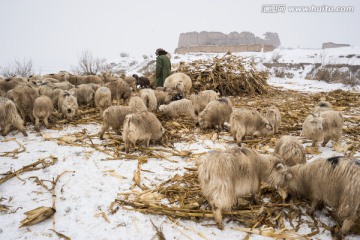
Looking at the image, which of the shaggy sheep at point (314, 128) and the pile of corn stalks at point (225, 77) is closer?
the shaggy sheep at point (314, 128)

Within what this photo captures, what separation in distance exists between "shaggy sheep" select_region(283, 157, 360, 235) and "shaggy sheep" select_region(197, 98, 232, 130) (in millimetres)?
2792

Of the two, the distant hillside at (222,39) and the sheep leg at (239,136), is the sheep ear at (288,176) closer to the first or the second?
the sheep leg at (239,136)

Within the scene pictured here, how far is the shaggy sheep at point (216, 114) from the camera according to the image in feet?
19.8

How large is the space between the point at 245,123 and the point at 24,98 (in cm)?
551

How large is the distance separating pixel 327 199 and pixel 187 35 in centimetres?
6970

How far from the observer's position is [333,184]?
2891 mm

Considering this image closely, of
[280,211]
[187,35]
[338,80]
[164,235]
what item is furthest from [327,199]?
[187,35]

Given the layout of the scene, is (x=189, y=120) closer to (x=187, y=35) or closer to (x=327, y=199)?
(x=327, y=199)

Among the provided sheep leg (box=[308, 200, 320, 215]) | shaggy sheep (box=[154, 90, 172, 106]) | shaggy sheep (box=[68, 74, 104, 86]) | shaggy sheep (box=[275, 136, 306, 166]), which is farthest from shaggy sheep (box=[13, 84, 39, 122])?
sheep leg (box=[308, 200, 320, 215])

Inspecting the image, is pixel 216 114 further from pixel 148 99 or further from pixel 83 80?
pixel 83 80

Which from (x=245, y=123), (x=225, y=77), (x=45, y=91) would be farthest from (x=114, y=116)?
(x=225, y=77)

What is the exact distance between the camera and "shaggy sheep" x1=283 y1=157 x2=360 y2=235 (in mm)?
2711

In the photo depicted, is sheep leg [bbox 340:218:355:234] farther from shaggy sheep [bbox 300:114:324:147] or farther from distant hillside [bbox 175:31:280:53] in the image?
distant hillside [bbox 175:31:280:53]

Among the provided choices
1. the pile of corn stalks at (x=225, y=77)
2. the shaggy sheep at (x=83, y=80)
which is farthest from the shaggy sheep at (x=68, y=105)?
the pile of corn stalks at (x=225, y=77)
